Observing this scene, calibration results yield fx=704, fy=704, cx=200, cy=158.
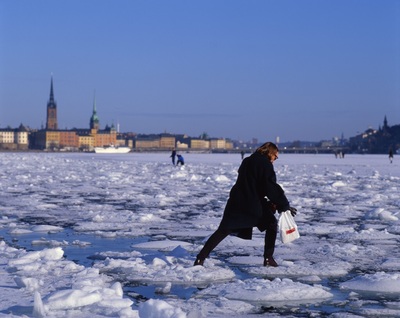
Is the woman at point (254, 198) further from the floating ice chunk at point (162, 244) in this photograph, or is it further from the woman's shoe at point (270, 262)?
the floating ice chunk at point (162, 244)

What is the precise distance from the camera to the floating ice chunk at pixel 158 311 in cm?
411

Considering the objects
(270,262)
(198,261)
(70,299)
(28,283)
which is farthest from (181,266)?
(70,299)

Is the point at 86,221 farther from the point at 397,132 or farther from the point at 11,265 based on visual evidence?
the point at 397,132

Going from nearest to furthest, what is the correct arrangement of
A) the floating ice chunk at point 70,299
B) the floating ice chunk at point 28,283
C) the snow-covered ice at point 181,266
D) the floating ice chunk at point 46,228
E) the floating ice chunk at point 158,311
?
the floating ice chunk at point 158,311 < the floating ice chunk at point 70,299 < the snow-covered ice at point 181,266 < the floating ice chunk at point 28,283 < the floating ice chunk at point 46,228

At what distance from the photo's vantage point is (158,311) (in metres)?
4.16

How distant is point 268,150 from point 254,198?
1.44 ft

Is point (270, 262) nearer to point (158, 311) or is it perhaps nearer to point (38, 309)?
point (158, 311)

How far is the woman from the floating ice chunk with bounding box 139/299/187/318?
6.20ft

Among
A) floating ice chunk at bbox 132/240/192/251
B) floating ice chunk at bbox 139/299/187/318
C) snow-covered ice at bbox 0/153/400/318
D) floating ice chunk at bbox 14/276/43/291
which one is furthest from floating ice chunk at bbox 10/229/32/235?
floating ice chunk at bbox 139/299/187/318

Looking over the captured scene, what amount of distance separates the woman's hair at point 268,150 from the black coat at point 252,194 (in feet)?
0.15

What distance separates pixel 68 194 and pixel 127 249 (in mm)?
8432

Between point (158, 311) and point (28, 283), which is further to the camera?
point (28, 283)

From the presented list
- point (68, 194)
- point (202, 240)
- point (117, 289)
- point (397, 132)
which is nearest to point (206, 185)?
point (68, 194)

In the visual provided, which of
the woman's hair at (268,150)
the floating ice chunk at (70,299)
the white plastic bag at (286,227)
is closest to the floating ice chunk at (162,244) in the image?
the white plastic bag at (286,227)
